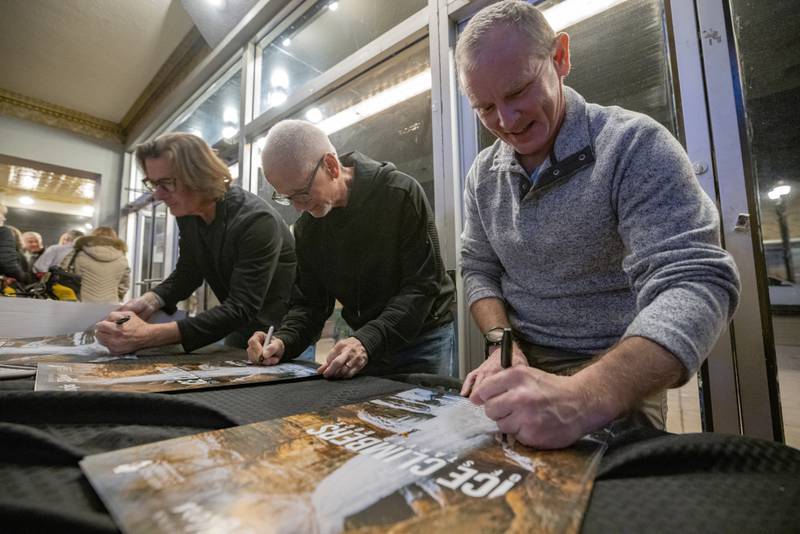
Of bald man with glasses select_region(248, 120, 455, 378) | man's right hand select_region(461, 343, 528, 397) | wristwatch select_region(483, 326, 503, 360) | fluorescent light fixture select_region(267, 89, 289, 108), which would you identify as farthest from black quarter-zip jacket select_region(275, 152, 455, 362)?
fluorescent light fixture select_region(267, 89, 289, 108)

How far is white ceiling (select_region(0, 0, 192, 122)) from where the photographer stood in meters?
3.04

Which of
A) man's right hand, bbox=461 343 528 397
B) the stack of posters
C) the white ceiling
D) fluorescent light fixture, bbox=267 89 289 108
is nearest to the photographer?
the stack of posters

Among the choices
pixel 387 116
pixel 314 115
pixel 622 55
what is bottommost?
pixel 622 55

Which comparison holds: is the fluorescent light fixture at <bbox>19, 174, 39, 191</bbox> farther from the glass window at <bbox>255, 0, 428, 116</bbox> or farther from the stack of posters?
the stack of posters

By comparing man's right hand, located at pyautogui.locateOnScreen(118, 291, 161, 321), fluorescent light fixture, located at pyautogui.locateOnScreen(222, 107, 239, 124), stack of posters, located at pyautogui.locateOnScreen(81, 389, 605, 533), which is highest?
fluorescent light fixture, located at pyautogui.locateOnScreen(222, 107, 239, 124)

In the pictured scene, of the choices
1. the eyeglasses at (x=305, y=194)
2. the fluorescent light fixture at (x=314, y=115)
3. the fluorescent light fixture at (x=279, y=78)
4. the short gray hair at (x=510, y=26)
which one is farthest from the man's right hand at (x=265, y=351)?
the fluorescent light fixture at (x=279, y=78)

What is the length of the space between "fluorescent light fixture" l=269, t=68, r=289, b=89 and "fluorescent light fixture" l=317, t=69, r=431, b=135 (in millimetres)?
636

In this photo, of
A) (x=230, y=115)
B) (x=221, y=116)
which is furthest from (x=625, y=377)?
(x=221, y=116)

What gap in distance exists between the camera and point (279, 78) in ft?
8.98

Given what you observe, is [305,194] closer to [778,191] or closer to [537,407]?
[537,407]

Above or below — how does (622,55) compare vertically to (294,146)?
above

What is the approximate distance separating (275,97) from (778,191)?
8.95ft

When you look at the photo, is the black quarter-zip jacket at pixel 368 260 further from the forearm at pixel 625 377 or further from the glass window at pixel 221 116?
the glass window at pixel 221 116

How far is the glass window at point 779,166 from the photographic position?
933 mm
